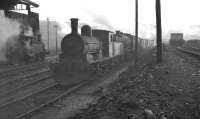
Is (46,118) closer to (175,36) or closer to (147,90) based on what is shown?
(147,90)

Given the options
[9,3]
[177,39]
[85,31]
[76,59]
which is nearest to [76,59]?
[76,59]

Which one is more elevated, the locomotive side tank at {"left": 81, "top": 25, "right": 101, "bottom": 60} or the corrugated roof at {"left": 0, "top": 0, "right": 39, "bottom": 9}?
the corrugated roof at {"left": 0, "top": 0, "right": 39, "bottom": 9}

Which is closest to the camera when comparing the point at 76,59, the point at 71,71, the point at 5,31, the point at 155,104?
the point at 155,104

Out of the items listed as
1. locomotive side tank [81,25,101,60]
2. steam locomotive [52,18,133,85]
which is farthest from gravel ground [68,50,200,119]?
locomotive side tank [81,25,101,60]

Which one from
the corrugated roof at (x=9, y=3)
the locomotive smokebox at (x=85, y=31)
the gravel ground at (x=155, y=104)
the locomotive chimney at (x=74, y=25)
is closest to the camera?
the gravel ground at (x=155, y=104)

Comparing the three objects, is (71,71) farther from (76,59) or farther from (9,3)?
(9,3)

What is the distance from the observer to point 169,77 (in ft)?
41.5

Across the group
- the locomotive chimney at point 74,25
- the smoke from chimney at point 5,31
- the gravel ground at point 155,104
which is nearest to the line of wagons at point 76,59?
the locomotive chimney at point 74,25

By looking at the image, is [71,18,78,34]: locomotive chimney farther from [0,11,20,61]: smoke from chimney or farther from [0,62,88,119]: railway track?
[0,11,20,61]: smoke from chimney

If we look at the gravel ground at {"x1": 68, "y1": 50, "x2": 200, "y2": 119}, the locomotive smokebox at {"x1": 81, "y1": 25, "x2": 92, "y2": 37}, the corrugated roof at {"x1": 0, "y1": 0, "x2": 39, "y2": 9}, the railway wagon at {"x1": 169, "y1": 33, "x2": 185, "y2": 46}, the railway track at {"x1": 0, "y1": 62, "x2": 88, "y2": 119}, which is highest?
the corrugated roof at {"x1": 0, "y1": 0, "x2": 39, "y2": 9}

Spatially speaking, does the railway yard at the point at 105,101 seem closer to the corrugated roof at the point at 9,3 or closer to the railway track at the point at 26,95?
the railway track at the point at 26,95

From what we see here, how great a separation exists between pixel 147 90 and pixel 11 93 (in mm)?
6115

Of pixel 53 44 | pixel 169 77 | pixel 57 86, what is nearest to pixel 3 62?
pixel 57 86

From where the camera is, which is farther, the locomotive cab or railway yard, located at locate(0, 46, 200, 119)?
the locomotive cab
